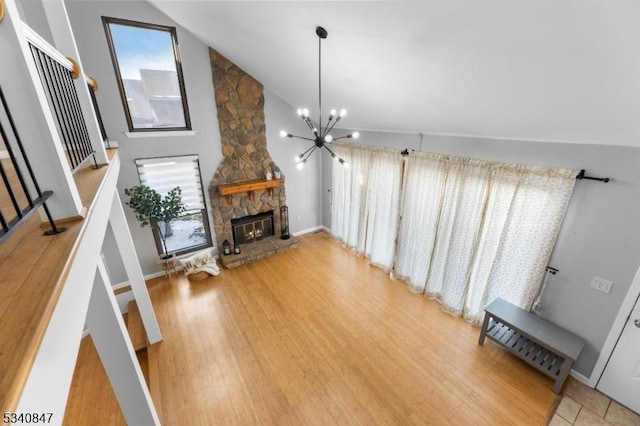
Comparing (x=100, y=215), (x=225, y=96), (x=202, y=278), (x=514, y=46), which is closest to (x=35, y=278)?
(x=100, y=215)

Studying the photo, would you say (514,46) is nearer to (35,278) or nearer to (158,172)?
(35,278)

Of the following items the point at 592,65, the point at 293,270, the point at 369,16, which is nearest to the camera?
the point at 592,65

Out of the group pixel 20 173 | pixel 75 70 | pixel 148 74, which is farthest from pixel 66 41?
pixel 148 74

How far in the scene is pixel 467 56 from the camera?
231 centimetres

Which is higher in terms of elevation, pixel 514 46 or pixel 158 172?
pixel 514 46

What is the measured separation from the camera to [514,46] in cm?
201

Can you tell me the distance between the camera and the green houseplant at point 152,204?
4430 millimetres

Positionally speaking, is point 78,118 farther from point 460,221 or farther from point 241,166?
point 460,221

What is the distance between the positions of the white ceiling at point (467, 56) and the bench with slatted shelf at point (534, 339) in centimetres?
216

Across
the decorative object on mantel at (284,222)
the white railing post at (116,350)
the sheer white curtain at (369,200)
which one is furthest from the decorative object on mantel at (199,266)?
Answer: the white railing post at (116,350)

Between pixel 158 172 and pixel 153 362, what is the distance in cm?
312

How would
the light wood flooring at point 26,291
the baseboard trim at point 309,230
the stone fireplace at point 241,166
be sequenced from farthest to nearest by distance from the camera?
the baseboard trim at point 309,230, the stone fireplace at point 241,166, the light wood flooring at point 26,291

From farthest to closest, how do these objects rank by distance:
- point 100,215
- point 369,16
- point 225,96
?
point 225,96, point 369,16, point 100,215

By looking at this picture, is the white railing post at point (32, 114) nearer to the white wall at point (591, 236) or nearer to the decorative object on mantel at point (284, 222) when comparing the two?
the white wall at point (591, 236)
